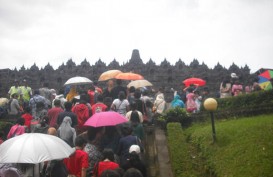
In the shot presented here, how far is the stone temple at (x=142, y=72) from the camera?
30.1 m

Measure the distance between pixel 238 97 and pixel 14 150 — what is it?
9.98m

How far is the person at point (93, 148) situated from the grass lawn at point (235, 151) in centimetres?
253

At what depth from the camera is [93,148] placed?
8.48m

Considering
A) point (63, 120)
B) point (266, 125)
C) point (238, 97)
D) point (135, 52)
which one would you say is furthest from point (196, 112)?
point (135, 52)

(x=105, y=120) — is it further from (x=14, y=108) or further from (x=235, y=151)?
(x=14, y=108)

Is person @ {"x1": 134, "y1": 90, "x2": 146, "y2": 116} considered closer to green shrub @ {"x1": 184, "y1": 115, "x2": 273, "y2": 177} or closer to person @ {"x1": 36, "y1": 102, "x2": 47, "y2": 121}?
green shrub @ {"x1": 184, "y1": 115, "x2": 273, "y2": 177}

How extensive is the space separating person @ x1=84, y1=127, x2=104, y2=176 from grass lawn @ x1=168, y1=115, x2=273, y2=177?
8.31ft

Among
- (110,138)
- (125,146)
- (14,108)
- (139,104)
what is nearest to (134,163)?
(125,146)

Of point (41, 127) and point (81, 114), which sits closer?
point (41, 127)

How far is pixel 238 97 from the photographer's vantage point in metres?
14.3

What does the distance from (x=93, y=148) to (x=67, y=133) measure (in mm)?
1273

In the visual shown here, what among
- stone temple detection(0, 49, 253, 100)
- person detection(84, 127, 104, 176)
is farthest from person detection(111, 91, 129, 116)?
stone temple detection(0, 49, 253, 100)

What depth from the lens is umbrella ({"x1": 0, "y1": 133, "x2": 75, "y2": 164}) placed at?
21.8 ft

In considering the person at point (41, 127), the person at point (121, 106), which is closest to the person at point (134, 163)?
the person at point (41, 127)
